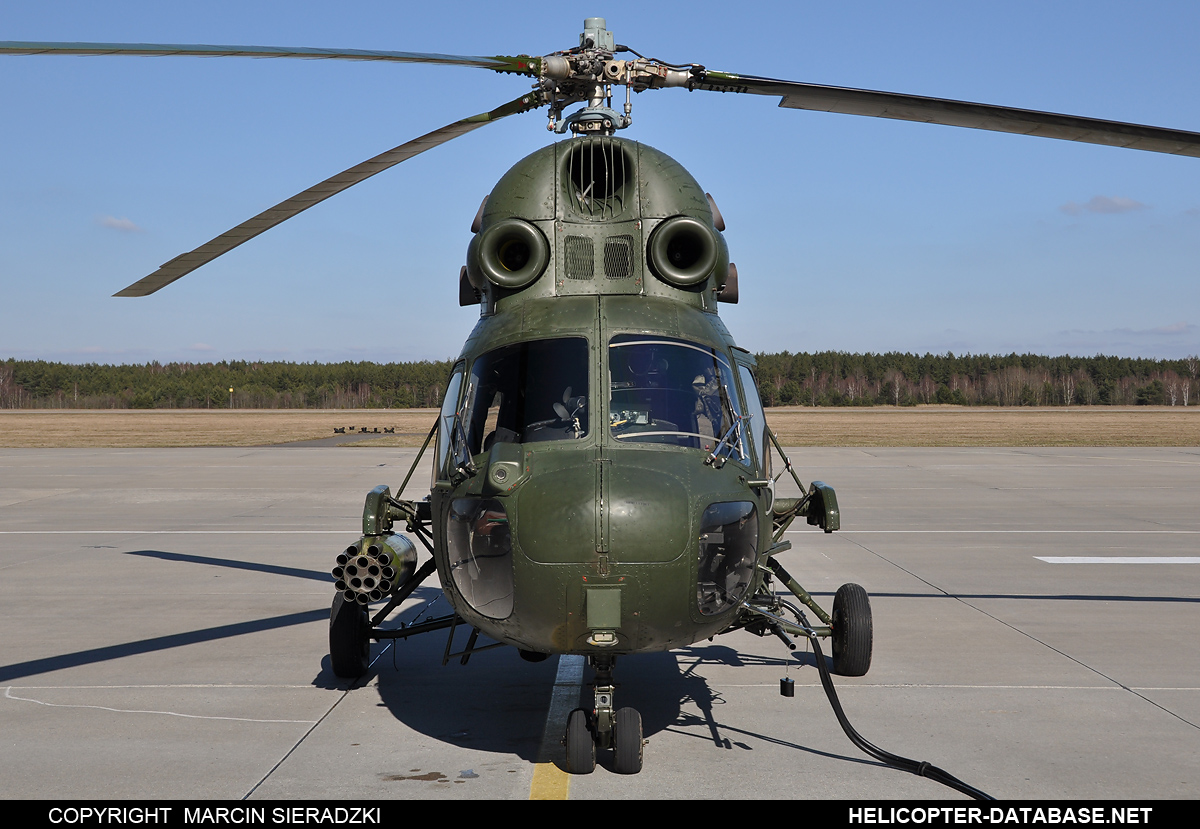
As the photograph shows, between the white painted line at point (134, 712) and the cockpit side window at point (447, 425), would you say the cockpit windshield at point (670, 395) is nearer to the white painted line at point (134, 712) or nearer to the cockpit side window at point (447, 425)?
the cockpit side window at point (447, 425)

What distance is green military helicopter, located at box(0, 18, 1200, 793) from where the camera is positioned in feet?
15.5

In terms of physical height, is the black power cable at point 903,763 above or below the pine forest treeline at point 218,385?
below

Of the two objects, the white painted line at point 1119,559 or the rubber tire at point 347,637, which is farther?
the white painted line at point 1119,559

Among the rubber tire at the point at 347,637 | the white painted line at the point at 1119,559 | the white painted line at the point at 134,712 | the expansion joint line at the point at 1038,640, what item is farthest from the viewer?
the white painted line at the point at 1119,559

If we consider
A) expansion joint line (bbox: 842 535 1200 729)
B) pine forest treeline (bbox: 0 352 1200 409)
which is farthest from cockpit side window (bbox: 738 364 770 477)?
pine forest treeline (bbox: 0 352 1200 409)

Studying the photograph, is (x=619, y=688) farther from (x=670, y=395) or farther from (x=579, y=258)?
(x=579, y=258)

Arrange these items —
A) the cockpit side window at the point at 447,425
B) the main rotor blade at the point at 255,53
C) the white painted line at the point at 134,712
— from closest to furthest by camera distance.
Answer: the main rotor blade at the point at 255,53 → the cockpit side window at the point at 447,425 → the white painted line at the point at 134,712

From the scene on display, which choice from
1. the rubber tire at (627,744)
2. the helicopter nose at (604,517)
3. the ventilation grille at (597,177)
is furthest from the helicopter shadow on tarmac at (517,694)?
the ventilation grille at (597,177)

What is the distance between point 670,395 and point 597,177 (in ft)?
5.93

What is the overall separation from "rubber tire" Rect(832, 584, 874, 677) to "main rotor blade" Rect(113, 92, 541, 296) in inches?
174

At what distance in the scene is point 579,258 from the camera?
6254mm

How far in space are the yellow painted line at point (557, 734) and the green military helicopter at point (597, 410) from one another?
0.16 m

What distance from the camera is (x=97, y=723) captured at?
19.9 feet

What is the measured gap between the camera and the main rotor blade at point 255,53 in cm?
434
